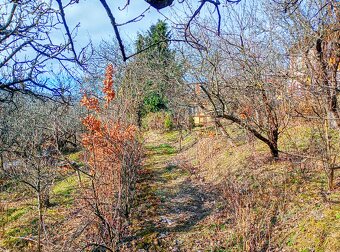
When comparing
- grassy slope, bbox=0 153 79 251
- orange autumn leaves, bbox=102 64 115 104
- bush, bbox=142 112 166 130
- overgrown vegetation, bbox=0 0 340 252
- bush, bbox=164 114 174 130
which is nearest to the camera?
overgrown vegetation, bbox=0 0 340 252

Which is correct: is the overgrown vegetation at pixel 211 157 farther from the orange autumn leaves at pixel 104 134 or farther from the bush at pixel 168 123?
the bush at pixel 168 123

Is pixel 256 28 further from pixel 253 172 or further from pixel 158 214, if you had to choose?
pixel 158 214

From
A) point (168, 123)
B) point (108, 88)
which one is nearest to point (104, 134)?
point (108, 88)

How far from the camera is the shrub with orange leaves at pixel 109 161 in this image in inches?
226

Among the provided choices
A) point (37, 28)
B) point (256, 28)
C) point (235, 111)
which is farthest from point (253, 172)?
point (37, 28)

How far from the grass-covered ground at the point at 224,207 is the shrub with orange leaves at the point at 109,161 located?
2.50 feet

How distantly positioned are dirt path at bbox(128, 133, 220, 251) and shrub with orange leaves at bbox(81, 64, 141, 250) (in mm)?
469

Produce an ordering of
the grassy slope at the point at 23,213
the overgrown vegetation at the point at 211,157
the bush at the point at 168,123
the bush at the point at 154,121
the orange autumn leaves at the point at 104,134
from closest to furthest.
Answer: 1. the overgrown vegetation at the point at 211,157
2. the orange autumn leaves at the point at 104,134
3. the grassy slope at the point at 23,213
4. the bush at the point at 168,123
5. the bush at the point at 154,121

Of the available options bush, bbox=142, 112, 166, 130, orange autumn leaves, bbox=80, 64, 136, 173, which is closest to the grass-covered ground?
orange autumn leaves, bbox=80, 64, 136, 173

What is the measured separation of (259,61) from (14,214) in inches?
317

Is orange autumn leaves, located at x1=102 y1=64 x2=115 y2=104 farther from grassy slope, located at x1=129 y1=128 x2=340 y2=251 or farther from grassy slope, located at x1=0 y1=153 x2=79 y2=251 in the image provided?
grassy slope, located at x1=129 y1=128 x2=340 y2=251

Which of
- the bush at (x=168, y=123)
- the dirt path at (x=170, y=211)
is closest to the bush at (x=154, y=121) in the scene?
the bush at (x=168, y=123)

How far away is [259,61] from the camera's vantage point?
7.43 meters

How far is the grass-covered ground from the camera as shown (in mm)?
5355
